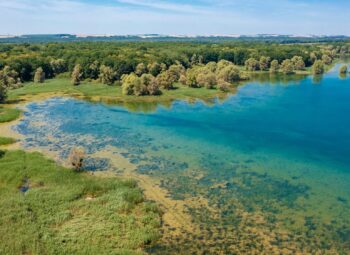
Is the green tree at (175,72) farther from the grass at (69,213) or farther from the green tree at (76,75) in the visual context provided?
the grass at (69,213)

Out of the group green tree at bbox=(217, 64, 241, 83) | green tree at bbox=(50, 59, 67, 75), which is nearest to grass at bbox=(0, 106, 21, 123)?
green tree at bbox=(50, 59, 67, 75)

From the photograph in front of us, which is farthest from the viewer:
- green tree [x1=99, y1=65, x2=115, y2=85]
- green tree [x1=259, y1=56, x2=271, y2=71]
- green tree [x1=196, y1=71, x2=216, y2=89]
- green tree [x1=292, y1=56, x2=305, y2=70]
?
green tree [x1=292, y1=56, x2=305, y2=70]

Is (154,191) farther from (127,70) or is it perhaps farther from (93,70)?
(93,70)

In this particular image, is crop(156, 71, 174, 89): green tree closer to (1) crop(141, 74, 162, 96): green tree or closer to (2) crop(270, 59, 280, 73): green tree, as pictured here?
(1) crop(141, 74, 162, 96): green tree

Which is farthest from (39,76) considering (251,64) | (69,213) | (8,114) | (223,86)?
(69,213)

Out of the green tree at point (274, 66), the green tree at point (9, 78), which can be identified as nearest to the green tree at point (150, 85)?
the green tree at point (9, 78)

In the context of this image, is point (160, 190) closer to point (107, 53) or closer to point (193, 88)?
A: point (193, 88)
